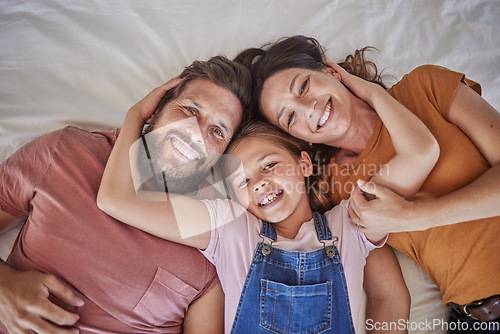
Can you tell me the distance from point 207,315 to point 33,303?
438mm

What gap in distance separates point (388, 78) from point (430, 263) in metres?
0.69

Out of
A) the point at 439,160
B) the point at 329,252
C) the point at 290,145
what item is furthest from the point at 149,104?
the point at 439,160

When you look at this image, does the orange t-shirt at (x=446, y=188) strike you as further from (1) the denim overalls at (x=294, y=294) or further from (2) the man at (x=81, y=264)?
(2) the man at (x=81, y=264)

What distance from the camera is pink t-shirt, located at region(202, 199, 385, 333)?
1.11 meters

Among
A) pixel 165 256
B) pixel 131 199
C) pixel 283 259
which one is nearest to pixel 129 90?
pixel 131 199

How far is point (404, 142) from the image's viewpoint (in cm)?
107

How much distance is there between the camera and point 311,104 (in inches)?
45.7

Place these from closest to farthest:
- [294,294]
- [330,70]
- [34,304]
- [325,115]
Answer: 1. [34,304]
2. [294,294]
3. [325,115]
4. [330,70]

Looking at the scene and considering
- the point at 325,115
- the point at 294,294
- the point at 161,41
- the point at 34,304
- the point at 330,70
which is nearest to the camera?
the point at 34,304

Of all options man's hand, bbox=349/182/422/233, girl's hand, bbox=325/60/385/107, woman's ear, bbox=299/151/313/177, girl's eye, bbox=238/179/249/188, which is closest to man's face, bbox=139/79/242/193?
girl's eye, bbox=238/179/249/188

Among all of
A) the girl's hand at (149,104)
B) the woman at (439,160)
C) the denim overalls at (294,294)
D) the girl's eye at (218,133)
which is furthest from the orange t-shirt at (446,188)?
the girl's hand at (149,104)

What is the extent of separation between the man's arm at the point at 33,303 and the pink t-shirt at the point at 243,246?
1.23ft

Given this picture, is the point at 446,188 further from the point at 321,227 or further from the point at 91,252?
the point at 91,252

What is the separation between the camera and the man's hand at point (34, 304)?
0.97 m
